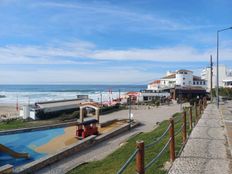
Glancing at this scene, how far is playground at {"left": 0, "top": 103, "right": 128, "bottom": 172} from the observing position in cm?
1587

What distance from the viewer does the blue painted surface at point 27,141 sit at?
15750 mm

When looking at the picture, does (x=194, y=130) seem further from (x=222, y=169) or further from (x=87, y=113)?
(x=87, y=113)

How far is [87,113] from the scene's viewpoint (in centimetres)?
3672

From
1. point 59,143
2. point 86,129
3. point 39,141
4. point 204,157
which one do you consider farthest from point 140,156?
point 39,141

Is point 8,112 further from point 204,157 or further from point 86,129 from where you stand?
point 204,157

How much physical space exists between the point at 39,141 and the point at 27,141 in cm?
87

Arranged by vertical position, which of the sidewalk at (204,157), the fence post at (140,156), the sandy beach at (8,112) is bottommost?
the sandy beach at (8,112)

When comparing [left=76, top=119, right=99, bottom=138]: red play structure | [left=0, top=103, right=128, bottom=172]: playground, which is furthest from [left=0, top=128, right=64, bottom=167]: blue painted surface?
[left=76, top=119, right=99, bottom=138]: red play structure

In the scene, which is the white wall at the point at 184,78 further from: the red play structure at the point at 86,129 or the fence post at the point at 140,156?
the fence post at the point at 140,156

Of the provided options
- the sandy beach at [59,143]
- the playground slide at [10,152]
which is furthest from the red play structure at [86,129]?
the playground slide at [10,152]

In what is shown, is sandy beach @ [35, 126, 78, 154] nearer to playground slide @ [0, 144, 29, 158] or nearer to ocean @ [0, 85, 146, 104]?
playground slide @ [0, 144, 29, 158]

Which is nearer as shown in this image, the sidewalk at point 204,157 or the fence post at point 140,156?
the fence post at point 140,156

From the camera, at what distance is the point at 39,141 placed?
2100 centimetres

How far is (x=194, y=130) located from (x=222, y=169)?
6030 millimetres
